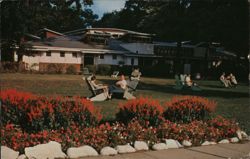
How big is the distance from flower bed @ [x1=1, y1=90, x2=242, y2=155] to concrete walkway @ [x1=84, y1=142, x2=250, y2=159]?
417mm

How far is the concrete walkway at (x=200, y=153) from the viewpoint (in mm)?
7863

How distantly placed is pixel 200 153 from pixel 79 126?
8.33ft

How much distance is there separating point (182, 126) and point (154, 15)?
35347 millimetres

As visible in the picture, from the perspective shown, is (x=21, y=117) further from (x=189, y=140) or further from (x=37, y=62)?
(x=37, y=62)

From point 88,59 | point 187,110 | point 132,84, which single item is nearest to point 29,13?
point 88,59

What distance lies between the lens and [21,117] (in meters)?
8.31

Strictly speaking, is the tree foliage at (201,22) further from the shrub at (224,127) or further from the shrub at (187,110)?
the shrub at (224,127)

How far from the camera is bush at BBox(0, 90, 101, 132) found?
802 centimetres

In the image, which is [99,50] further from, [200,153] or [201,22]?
[200,153]

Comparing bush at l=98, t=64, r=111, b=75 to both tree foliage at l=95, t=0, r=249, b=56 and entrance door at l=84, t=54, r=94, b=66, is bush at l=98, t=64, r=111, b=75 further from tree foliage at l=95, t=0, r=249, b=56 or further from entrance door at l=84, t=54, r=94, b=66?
entrance door at l=84, t=54, r=94, b=66

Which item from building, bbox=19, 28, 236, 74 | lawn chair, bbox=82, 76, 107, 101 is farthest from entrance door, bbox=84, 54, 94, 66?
lawn chair, bbox=82, 76, 107, 101

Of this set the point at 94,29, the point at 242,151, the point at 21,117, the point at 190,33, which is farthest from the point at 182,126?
the point at 190,33

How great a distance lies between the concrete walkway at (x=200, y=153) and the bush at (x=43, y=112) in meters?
1.22

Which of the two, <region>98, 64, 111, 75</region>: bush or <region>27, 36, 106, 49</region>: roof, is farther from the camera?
<region>27, 36, 106, 49</region>: roof
